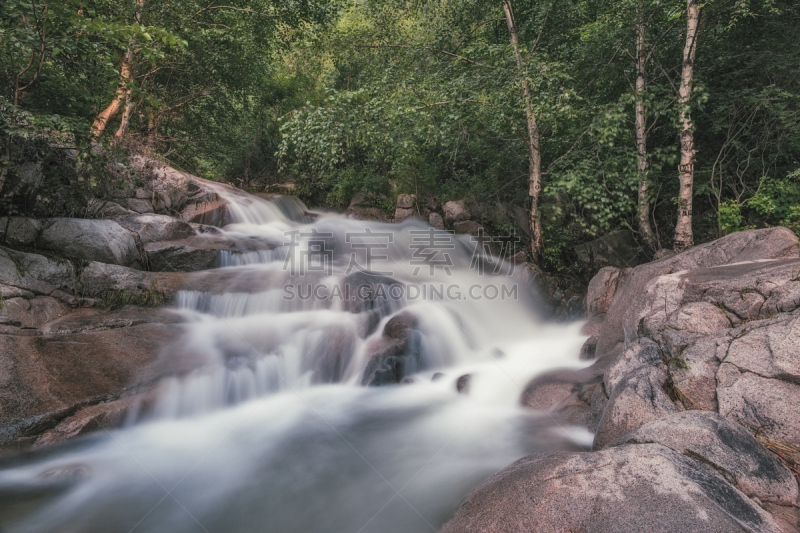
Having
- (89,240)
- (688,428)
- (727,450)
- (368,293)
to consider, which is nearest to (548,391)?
(688,428)

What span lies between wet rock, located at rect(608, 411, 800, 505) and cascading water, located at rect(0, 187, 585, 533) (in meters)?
1.62

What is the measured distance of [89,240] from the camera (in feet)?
22.6

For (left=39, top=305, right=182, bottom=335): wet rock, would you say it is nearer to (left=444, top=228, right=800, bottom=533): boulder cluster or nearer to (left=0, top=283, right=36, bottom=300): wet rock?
(left=0, top=283, right=36, bottom=300): wet rock

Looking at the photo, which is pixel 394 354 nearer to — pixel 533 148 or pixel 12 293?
pixel 12 293

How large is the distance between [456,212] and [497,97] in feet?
17.2

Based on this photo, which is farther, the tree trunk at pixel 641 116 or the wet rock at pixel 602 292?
the tree trunk at pixel 641 116

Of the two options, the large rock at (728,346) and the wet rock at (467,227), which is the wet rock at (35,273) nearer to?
the large rock at (728,346)

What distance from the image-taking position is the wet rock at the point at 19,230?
609 cm

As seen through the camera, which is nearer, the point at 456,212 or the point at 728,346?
the point at 728,346

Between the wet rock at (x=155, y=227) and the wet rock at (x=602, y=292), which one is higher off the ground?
the wet rock at (x=155, y=227)

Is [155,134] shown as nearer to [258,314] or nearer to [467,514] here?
[258,314]

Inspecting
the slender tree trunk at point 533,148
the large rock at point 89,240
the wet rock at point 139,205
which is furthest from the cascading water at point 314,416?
the wet rock at point 139,205

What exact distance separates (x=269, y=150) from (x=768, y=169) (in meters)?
15.7

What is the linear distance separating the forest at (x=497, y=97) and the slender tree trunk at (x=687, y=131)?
3 cm
